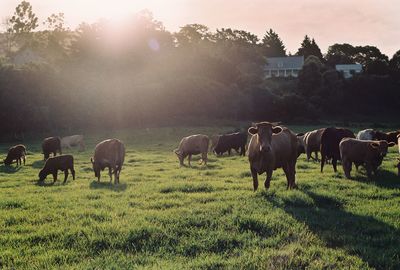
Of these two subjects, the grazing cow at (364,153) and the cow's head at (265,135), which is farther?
the grazing cow at (364,153)

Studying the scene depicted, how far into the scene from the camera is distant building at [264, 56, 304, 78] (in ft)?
404

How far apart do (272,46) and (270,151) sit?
5286 inches

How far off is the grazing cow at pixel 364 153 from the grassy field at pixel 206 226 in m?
0.74

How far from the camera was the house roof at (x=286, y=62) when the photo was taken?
4843 inches

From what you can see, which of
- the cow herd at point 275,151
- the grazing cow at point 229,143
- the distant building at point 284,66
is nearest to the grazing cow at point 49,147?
the cow herd at point 275,151

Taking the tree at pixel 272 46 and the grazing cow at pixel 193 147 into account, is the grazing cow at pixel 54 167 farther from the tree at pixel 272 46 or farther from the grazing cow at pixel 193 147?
the tree at pixel 272 46

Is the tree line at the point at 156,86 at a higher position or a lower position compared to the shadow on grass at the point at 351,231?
higher

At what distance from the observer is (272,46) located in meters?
142

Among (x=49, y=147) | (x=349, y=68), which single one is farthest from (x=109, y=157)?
(x=349, y=68)

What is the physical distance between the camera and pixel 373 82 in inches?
3226

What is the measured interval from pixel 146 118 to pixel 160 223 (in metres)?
49.5

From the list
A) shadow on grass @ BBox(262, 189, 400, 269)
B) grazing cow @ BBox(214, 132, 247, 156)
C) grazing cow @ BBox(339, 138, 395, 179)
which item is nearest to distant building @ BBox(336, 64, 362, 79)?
grazing cow @ BBox(214, 132, 247, 156)

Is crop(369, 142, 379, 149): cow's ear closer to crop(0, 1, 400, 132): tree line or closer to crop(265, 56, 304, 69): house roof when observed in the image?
crop(0, 1, 400, 132): tree line

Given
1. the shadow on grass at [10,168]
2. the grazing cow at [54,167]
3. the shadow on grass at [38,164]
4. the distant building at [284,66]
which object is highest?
the distant building at [284,66]
